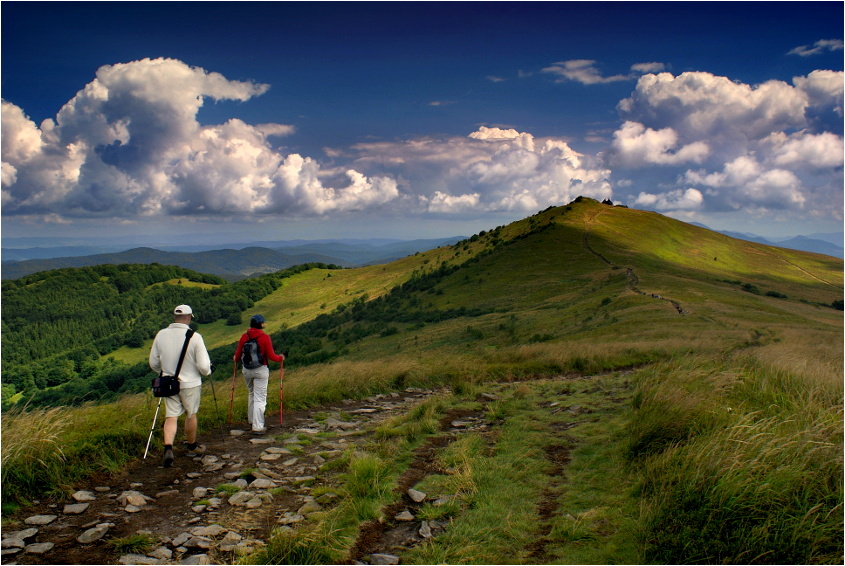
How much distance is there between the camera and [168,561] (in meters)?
4.68

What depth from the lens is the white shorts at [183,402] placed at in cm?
772

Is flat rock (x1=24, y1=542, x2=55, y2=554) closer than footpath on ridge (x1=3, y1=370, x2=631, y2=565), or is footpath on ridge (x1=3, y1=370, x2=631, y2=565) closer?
flat rock (x1=24, y1=542, x2=55, y2=554)

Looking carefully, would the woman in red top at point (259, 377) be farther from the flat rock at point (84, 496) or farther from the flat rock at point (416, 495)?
the flat rock at point (416, 495)

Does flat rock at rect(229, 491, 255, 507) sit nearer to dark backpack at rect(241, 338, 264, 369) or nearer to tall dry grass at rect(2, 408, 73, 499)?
tall dry grass at rect(2, 408, 73, 499)

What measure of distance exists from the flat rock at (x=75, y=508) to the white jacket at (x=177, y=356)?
7.47 ft

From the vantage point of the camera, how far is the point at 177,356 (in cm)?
779

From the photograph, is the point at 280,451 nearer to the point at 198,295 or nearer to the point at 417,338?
the point at 417,338

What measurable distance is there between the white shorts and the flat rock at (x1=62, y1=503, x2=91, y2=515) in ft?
6.44

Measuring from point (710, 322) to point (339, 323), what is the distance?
4234cm

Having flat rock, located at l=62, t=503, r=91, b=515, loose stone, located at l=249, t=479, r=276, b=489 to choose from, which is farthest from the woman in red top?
flat rock, located at l=62, t=503, r=91, b=515

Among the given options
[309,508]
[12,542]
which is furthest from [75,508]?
[309,508]

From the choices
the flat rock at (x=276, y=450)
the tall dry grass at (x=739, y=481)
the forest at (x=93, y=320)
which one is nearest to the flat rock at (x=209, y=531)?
the flat rock at (x=276, y=450)

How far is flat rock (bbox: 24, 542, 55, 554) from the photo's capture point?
15.6 feet

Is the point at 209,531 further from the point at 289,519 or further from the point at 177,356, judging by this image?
the point at 177,356
